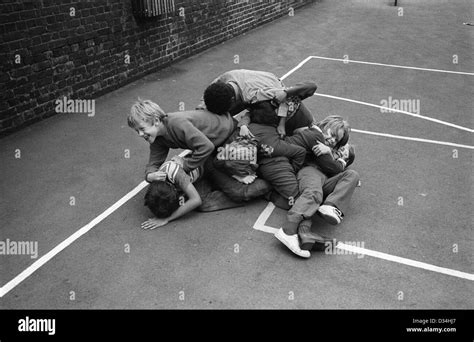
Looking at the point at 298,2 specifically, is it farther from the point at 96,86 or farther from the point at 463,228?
the point at 463,228

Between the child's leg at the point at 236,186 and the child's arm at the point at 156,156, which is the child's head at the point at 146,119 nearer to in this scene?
the child's arm at the point at 156,156

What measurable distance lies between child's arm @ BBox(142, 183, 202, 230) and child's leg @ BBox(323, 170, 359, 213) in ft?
4.49

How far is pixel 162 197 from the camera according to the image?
4656 millimetres

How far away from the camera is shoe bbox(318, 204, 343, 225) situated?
4527 mm

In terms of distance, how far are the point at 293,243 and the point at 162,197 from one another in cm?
141

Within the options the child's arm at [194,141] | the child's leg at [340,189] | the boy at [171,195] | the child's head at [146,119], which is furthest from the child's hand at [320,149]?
the child's head at [146,119]

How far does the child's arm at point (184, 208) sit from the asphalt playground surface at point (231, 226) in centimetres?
11

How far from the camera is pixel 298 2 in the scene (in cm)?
1744

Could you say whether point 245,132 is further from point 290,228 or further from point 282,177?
point 290,228

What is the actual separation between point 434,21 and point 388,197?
12758mm

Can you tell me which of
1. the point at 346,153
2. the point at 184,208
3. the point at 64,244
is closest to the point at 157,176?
the point at 184,208

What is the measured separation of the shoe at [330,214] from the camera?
4.53m

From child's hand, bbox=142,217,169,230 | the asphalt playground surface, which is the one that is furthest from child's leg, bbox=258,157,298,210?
child's hand, bbox=142,217,169,230

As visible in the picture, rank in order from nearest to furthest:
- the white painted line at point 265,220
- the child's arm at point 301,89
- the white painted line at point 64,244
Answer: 1. the white painted line at point 64,244
2. the white painted line at point 265,220
3. the child's arm at point 301,89
